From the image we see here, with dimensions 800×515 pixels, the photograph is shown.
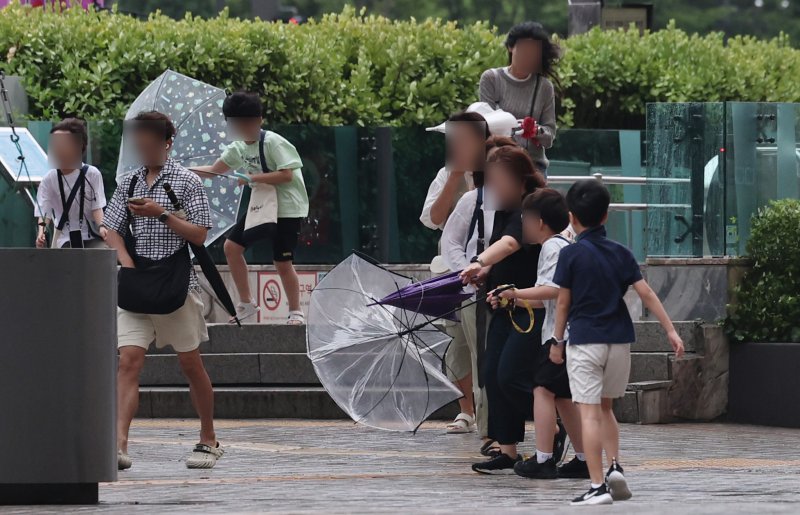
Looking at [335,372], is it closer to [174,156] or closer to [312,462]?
[312,462]

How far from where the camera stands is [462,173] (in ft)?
33.9

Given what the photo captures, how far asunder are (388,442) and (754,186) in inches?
170

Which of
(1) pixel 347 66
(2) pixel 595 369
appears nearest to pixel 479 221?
(2) pixel 595 369

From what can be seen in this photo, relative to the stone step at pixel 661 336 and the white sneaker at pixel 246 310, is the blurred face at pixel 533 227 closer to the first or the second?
the stone step at pixel 661 336

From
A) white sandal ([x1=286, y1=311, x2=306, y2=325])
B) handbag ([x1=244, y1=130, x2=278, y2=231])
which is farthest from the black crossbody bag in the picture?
white sandal ([x1=286, y1=311, x2=306, y2=325])

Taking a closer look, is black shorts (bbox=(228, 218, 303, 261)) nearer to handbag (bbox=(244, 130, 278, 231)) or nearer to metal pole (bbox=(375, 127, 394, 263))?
handbag (bbox=(244, 130, 278, 231))

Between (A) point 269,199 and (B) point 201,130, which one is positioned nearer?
(A) point 269,199

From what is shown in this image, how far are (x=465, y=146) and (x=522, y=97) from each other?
1.45m

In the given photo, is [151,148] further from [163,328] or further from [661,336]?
[661,336]

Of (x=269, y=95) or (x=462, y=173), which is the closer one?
(x=462, y=173)

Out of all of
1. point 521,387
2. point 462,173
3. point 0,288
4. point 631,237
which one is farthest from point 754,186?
point 0,288

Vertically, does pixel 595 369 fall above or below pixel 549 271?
below

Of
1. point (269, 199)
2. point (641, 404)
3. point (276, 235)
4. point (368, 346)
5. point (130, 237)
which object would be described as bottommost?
point (641, 404)

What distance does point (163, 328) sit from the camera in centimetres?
931
